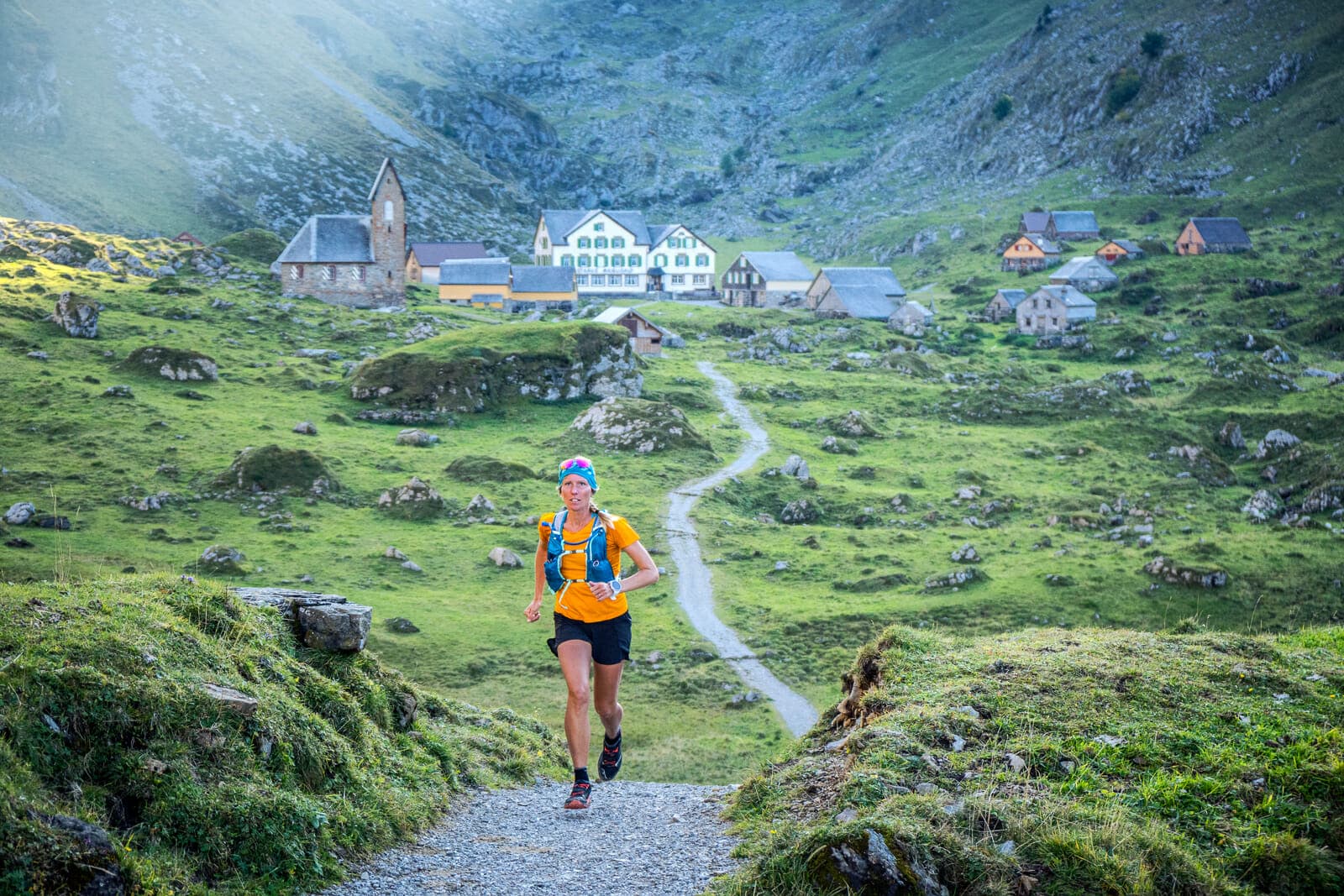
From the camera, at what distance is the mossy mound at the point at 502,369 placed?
67.4m

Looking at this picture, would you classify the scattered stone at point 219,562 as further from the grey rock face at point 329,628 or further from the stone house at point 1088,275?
the stone house at point 1088,275

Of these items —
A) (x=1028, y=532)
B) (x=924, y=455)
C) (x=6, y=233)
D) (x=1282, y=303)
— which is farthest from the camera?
(x=1282, y=303)

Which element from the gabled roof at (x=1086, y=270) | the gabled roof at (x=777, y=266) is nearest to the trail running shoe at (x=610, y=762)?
the gabled roof at (x=1086, y=270)

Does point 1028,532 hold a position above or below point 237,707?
below

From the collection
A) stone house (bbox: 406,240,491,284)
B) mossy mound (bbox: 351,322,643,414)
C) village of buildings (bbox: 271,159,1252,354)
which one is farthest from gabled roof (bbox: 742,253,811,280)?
mossy mound (bbox: 351,322,643,414)

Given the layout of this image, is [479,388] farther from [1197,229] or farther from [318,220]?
[1197,229]

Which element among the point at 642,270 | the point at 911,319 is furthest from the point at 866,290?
the point at 642,270

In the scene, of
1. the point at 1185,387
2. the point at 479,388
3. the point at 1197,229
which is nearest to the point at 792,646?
the point at 479,388

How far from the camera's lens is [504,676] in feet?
111

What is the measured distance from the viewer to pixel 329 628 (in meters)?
15.2

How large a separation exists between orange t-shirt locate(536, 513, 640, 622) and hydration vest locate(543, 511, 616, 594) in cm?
4

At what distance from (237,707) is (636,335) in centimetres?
8633

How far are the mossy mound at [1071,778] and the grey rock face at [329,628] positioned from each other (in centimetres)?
635

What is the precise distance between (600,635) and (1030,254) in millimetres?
132349
